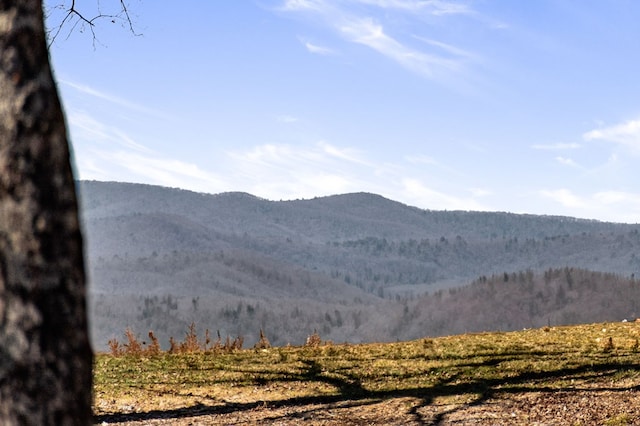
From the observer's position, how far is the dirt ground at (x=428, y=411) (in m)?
7.82

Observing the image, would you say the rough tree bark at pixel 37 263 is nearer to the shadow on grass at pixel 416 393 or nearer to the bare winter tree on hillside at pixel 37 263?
the bare winter tree on hillside at pixel 37 263

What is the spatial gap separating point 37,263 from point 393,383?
23.6 ft

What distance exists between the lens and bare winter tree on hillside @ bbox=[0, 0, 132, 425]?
3.19 m

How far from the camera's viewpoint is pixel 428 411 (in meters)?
8.24

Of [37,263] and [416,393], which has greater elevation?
[37,263]

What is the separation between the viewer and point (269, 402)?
9.21 meters

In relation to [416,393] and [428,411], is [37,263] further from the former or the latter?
[416,393]

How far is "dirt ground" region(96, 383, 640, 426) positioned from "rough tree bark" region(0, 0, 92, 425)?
17.2 feet

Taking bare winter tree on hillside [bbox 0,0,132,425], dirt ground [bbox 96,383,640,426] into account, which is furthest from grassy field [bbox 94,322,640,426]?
bare winter tree on hillside [bbox 0,0,132,425]

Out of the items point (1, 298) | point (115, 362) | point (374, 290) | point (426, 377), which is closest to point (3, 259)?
point (1, 298)

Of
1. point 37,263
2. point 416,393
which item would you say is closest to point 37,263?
point 37,263

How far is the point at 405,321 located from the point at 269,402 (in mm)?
78873

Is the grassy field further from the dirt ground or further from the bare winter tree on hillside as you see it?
the bare winter tree on hillside

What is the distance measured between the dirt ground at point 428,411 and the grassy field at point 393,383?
0.01 m
